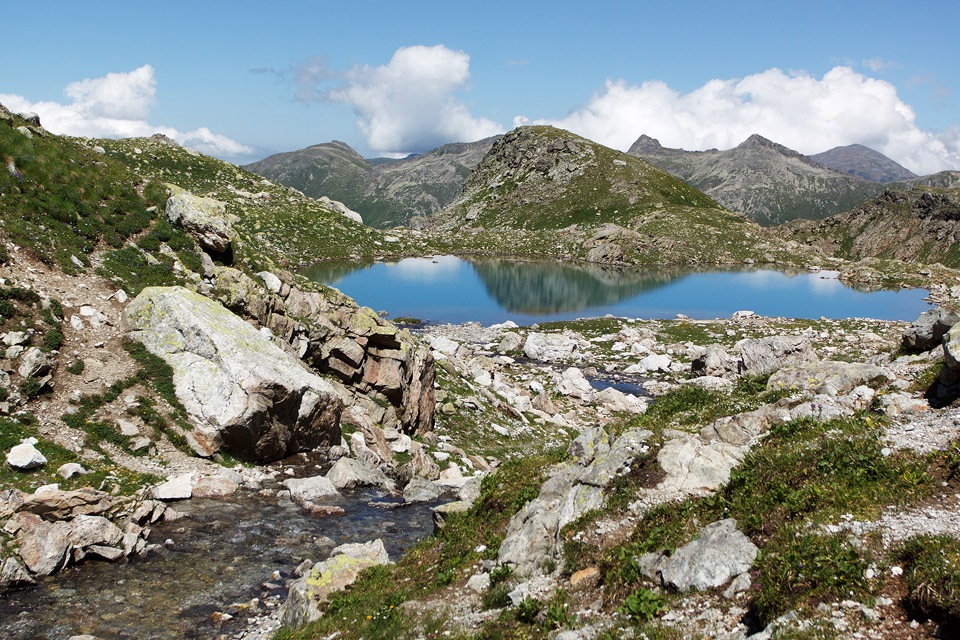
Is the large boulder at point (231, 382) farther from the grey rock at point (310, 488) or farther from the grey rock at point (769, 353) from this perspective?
the grey rock at point (769, 353)

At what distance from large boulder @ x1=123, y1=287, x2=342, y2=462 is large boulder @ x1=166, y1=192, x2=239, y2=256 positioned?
624 centimetres

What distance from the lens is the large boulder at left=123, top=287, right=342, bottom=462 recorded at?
18.0 metres

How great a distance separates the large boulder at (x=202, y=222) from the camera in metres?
26.4

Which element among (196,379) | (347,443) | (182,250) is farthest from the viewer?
(182,250)

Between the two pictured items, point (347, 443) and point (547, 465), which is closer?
point (547, 465)

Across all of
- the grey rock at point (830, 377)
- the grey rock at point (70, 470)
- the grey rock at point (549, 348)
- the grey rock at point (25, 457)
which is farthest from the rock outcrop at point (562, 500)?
the grey rock at point (549, 348)

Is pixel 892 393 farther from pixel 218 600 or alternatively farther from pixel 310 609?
pixel 218 600

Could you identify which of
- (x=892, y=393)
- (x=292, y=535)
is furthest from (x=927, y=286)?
(x=292, y=535)

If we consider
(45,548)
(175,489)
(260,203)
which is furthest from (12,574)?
(260,203)

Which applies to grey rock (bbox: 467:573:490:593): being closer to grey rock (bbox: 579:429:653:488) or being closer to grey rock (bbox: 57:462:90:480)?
grey rock (bbox: 579:429:653:488)

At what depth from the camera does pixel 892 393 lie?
12961mm

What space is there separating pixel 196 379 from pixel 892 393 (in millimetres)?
19607

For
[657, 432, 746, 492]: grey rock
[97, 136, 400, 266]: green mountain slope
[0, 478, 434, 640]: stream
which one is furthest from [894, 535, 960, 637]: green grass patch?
[97, 136, 400, 266]: green mountain slope

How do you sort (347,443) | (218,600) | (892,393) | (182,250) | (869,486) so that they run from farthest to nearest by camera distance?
(182,250) < (347,443) < (892,393) < (218,600) < (869,486)
